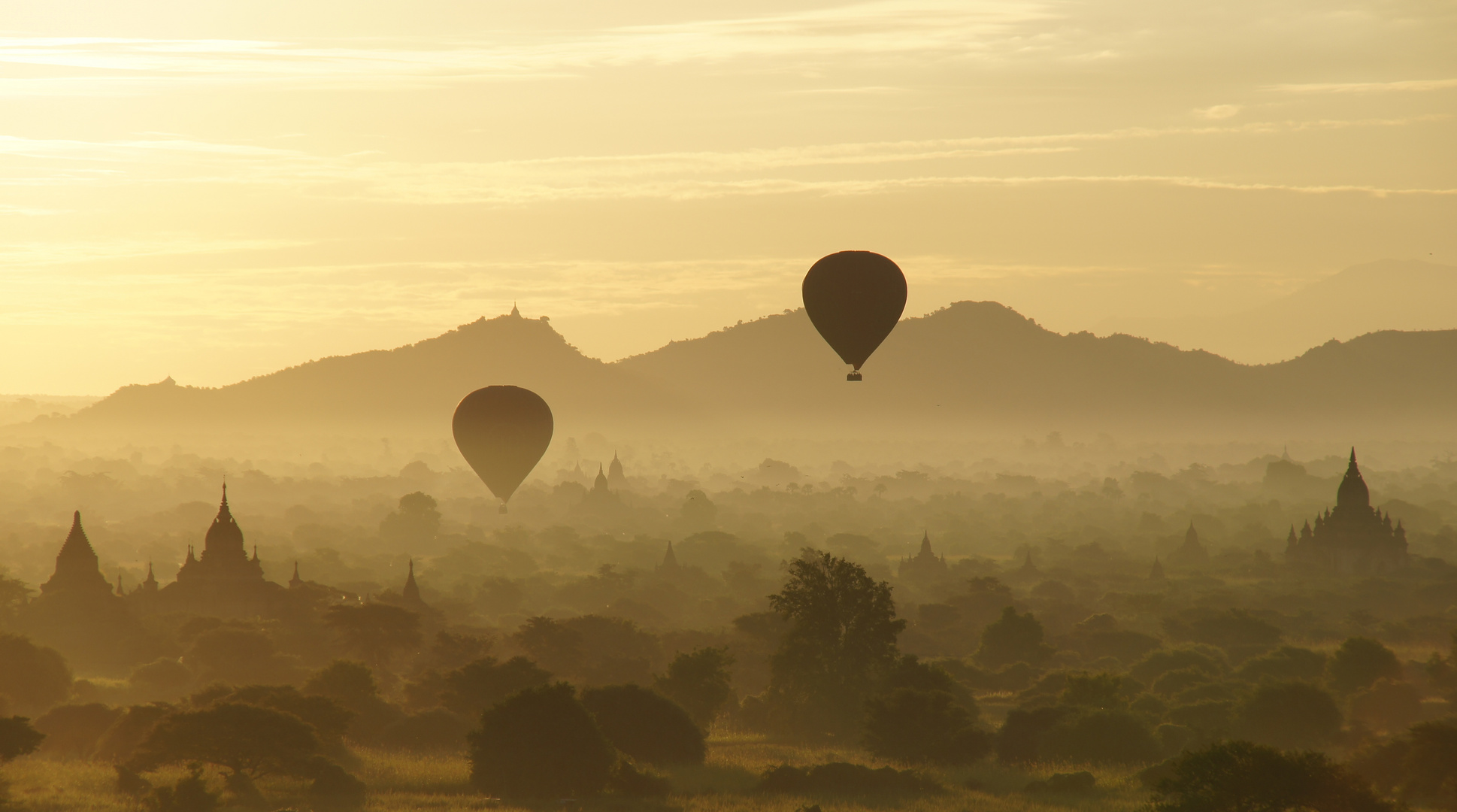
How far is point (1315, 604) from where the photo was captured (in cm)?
9694

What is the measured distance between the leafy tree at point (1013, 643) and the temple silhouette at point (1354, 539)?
5399 centimetres

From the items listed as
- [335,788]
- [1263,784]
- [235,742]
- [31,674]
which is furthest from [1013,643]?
[31,674]

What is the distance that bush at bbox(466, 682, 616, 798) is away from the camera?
142 ft

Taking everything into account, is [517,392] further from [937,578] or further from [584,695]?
[937,578]

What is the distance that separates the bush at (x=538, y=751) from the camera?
43406 mm

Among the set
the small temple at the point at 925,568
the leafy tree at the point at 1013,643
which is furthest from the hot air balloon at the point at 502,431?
the small temple at the point at 925,568

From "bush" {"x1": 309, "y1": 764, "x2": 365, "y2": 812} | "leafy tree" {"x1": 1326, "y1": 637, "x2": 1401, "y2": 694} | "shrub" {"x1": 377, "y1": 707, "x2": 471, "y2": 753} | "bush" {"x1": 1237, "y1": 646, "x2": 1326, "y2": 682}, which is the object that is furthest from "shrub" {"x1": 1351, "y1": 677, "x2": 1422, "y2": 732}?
"bush" {"x1": 309, "y1": 764, "x2": 365, "y2": 812}

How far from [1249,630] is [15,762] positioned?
2408 inches

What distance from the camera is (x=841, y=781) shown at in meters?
44.4

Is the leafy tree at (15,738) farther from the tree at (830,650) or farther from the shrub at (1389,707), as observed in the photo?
the shrub at (1389,707)

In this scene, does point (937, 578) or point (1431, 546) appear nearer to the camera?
point (937, 578)

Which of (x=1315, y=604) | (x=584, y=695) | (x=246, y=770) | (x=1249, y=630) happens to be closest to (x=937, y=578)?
(x=1315, y=604)

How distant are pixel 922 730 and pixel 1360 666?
72.2ft

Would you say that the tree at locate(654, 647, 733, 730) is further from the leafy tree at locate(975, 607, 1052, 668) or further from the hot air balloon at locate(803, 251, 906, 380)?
the leafy tree at locate(975, 607, 1052, 668)
